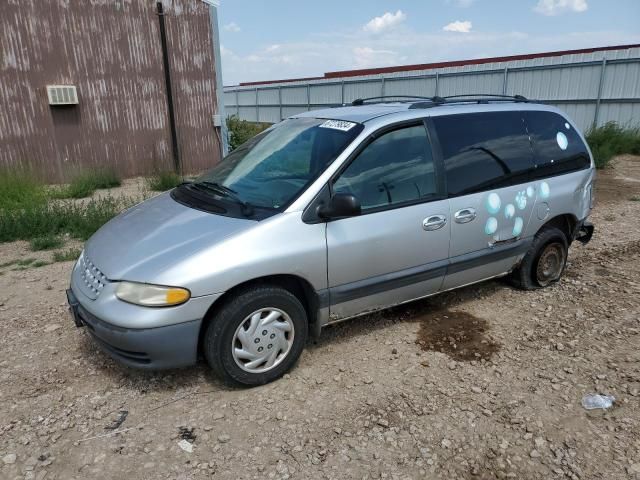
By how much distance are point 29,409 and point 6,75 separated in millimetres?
9346

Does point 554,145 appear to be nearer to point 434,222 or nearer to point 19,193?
point 434,222

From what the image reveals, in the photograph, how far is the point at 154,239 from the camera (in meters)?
3.20

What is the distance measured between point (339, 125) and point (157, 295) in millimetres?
1819

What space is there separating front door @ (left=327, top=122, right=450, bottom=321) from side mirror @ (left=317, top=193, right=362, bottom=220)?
0.10 metres

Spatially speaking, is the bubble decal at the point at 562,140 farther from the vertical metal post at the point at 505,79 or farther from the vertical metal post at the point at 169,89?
the vertical metal post at the point at 505,79

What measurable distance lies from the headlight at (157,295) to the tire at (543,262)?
3.21m

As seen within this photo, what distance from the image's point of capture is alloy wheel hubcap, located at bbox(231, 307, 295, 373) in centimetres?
312

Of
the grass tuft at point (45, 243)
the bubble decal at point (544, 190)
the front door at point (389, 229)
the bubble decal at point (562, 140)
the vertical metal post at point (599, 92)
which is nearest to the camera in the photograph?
the front door at point (389, 229)

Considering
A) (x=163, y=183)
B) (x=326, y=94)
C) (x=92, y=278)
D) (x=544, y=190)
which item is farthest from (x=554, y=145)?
(x=326, y=94)

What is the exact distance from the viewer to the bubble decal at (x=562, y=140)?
15.1ft

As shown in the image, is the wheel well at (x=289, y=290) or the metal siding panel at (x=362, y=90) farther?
the metal siding panel at (x=362, y=90)

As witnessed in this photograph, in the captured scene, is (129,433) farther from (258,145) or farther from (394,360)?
(258,145)

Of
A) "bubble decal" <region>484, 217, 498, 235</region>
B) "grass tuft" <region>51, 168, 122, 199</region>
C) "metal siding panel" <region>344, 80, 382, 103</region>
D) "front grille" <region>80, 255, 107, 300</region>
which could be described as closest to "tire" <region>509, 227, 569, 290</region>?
"bubble decal" <region>484, 217, 498, 235</region>

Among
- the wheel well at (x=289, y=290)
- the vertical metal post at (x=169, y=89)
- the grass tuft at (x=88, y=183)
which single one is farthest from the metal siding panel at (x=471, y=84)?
the wheel well at (x=289, y=290)
